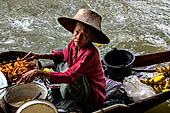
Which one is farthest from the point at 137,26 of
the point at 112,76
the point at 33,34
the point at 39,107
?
the point at 39,107

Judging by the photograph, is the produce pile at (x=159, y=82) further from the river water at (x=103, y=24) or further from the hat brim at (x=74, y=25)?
the river water at (x=103, y=24)

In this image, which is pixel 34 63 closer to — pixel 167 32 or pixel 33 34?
pixel 33 34

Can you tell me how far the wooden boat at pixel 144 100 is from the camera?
2.72 metres

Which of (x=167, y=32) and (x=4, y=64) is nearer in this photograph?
(x=4, y=64)

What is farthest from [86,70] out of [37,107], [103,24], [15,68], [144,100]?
[103,24]

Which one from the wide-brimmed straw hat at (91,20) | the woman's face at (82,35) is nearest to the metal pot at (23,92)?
the woman's face at (82,35)

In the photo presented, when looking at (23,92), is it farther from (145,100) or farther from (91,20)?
(145,100)

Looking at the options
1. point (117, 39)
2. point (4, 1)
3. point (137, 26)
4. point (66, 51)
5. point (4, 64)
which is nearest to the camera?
point (66, 51)

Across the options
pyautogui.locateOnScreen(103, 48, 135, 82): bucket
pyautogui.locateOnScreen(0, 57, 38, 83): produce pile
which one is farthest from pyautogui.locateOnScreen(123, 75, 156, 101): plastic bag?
pyautogui.locateOnScreen(0, 57, 38, 83): produce pile

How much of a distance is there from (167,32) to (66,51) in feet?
13.0

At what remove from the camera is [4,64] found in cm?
324

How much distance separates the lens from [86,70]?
8.75ft

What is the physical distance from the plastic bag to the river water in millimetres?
1926

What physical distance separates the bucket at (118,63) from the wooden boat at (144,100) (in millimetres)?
235
